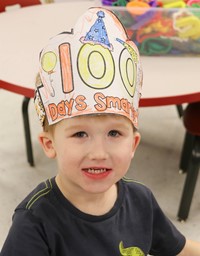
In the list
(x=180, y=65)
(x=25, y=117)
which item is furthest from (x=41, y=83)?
(x=25, y=117)

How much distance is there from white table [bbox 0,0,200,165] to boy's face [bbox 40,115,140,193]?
566 millimetres

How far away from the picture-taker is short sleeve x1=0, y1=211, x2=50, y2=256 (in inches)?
31.3

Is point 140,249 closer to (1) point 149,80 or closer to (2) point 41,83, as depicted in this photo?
(2) point 41,83

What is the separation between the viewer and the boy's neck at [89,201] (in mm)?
868

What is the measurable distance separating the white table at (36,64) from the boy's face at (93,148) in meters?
0.57

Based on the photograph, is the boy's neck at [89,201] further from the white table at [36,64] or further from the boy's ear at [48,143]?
the white table at [36,64]

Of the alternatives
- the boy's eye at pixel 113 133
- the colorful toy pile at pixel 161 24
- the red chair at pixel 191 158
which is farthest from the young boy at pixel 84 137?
the red chair at pixel 191 158

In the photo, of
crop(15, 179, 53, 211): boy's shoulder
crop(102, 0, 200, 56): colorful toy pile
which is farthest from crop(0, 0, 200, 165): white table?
crop(15, 179, 53, 211): boy's shoulder

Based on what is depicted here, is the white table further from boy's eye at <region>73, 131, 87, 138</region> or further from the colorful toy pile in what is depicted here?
boy's eye at <region>73, 131, 87, 138</region>

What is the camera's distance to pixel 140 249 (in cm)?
96

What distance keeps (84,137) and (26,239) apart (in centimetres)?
23

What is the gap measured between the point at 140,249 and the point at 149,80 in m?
0.64

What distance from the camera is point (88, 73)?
744 millimetres

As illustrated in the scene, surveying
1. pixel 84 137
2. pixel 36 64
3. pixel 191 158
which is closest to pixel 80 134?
pixel 84 137
